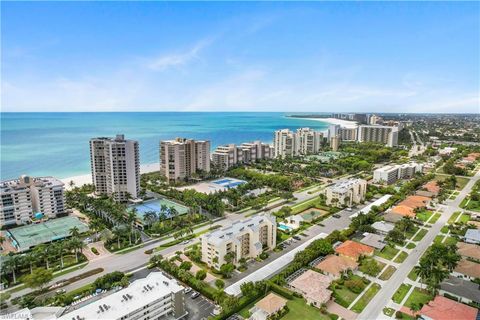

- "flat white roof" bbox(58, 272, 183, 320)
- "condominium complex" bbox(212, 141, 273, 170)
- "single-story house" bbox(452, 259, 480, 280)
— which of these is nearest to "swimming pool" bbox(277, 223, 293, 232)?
"single-story house" bbox(452, 259, 480, 280)

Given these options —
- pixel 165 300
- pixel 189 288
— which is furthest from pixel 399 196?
pixel 165 300

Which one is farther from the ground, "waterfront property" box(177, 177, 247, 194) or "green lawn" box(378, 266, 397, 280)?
"waterfront property" box(177, 177, 247, 194)

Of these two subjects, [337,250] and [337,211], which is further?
[337,211]

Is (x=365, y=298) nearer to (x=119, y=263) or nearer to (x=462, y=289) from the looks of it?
(x=462, y=289)

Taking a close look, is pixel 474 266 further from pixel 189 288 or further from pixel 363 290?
pixel 189 288

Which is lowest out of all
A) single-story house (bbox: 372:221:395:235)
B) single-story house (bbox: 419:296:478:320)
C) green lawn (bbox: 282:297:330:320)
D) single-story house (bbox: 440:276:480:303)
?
green lawn (bbox: 282:297:330:320)

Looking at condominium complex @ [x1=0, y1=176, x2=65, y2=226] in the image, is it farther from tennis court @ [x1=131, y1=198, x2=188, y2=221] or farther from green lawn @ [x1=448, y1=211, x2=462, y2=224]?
green lawn @ [x1=448, y1=211, x2=462, y2=224]

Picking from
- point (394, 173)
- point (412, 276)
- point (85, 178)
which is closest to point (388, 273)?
point (412, 276)
